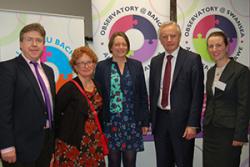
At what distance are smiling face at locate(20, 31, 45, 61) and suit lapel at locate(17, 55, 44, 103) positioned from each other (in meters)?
0.06

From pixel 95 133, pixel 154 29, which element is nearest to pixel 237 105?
pixel 95 133

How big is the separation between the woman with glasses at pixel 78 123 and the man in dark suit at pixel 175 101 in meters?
0.55

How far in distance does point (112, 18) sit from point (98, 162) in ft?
4.94

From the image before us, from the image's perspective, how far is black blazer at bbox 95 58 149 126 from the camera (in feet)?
7.91

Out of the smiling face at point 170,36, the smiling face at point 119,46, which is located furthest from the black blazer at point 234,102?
the smiling face at point 119,46

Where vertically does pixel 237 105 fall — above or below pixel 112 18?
below

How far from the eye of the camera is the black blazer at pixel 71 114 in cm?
210

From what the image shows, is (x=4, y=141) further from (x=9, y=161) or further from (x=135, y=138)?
(x=135, y=138)

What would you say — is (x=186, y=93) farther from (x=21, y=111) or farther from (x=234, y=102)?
(x=21, y=111)

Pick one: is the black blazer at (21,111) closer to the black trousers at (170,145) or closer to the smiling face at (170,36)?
the black trousers at (170,145)

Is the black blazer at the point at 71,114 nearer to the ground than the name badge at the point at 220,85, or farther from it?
nearer to the ground

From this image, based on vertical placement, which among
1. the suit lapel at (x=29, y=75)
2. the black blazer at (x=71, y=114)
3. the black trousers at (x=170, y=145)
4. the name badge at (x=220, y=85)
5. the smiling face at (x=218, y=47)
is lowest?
the black trousers at (x=170, y=145)

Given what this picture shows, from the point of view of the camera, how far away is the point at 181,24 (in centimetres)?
314

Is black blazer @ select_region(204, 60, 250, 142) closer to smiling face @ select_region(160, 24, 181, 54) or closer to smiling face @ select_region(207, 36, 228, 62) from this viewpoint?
smiling face @ select_region(207, 36, 228, 62)
